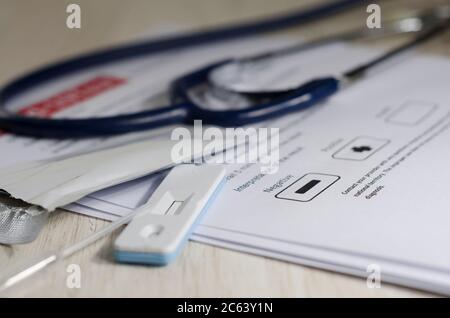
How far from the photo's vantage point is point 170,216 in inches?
15.1

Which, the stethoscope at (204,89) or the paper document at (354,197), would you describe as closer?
the paper document at (354,197)

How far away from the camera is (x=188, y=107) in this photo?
0.55m

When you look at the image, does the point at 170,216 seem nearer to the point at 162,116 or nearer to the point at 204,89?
the point at 162,116

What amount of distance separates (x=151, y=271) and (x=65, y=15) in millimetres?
653

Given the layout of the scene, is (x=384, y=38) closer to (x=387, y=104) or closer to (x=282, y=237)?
(x=387, y=104)

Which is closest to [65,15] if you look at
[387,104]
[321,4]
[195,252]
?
[321,4]

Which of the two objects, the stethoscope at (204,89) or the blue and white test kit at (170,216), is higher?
the stethoscope at (204,89)

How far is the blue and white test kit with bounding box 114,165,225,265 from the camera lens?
1.16 feet

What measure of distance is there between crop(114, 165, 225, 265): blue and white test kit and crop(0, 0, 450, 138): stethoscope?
100 millimetres

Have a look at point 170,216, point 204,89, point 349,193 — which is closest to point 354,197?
point 349,193

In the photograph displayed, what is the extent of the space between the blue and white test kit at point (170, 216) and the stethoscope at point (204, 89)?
3.9 inches

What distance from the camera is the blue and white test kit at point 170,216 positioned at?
0.35m
